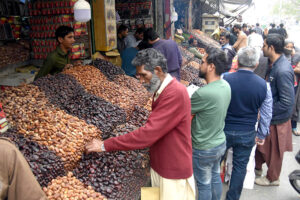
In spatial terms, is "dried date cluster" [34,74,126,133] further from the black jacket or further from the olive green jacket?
the black jacket

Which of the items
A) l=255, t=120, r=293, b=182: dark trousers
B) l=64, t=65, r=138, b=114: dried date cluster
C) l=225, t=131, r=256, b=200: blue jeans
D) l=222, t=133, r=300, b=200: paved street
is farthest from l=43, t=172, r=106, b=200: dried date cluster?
l=255, t=120, r=293, b=182: dark trousers

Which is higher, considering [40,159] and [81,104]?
[81,104]

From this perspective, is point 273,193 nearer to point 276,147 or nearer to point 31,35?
point 276,147

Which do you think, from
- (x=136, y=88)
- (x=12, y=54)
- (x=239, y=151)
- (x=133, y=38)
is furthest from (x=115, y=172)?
(x=12, y=54)

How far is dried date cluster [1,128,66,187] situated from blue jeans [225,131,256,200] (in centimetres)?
166

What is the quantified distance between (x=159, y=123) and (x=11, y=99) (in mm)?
1616

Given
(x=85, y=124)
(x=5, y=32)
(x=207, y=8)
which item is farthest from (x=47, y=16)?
(x=207, y=8)

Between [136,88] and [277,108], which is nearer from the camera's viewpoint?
[277,108]

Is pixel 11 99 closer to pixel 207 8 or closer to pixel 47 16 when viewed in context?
pixel 47 16

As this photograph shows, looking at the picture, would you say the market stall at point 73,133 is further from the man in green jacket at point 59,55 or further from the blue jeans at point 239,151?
the blue jeans at point 239,151

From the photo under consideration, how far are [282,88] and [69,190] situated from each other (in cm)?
246

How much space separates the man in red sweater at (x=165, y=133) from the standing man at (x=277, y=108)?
168 centimetres

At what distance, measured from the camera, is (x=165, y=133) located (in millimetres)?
1696

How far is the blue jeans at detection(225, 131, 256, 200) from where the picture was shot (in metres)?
2.56
